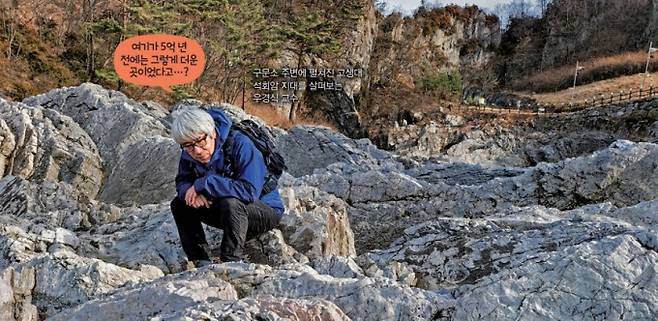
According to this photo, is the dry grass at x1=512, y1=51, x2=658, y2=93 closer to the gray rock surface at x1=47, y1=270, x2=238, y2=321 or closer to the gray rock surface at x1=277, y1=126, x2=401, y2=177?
the gray rock surface at x1=277, y1=126, x2=401, y2=177

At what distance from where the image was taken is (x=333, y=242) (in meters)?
5.78

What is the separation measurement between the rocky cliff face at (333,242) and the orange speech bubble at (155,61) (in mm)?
12388

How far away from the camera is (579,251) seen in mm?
3049

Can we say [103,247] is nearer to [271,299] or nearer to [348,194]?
[271,299]

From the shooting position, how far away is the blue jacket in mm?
4422

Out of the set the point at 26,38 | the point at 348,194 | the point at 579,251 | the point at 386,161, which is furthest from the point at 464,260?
the point at 26,38

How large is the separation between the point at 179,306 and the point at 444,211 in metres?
6.03

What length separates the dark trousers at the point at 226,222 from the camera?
4.43 metres

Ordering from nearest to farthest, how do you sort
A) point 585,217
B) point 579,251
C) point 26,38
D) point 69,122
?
point 579,251 < point 585,217 < point 69,122 < point 26,38

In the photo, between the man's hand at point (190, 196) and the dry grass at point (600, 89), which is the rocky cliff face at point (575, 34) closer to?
the dry grass at point (600, 89)

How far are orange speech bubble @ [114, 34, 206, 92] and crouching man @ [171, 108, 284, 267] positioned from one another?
860 inches

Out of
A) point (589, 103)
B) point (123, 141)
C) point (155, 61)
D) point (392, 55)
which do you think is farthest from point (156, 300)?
point (392, 55)

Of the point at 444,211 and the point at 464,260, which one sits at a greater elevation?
the point at 464,260

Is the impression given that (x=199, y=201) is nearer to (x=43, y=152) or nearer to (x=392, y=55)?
(x=43, y=152)
